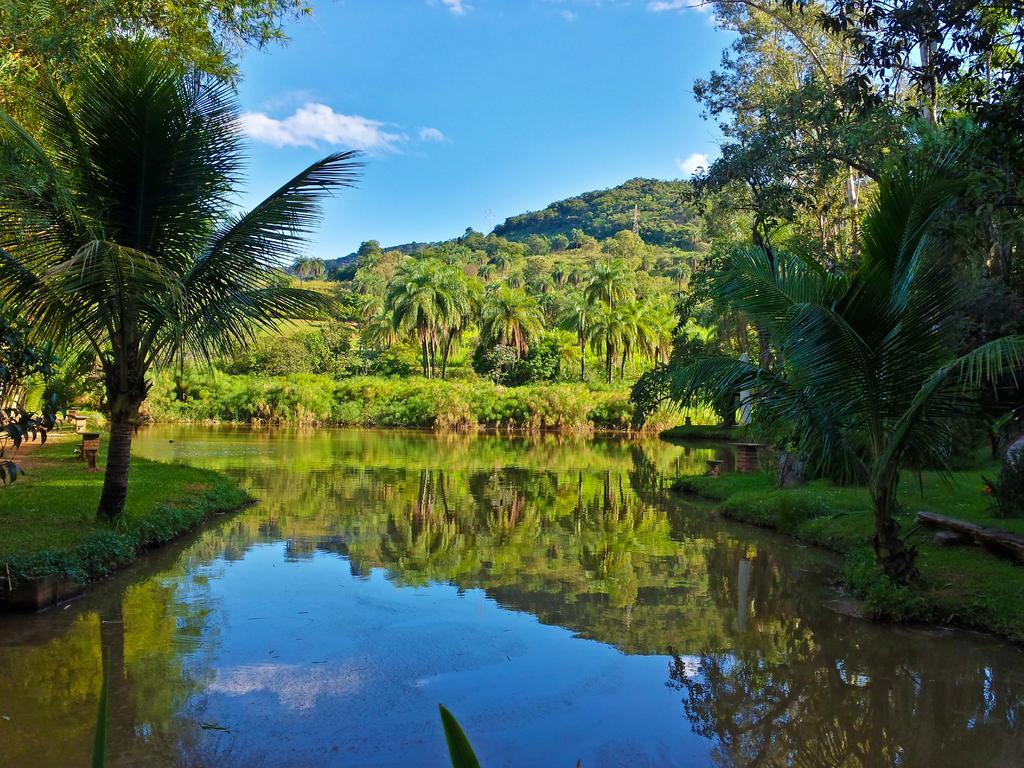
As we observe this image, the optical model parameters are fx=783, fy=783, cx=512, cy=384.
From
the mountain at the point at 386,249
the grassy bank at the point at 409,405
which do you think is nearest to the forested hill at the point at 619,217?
the mountain at the point at 386,249

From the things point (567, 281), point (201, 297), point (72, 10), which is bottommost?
point (201, 297)

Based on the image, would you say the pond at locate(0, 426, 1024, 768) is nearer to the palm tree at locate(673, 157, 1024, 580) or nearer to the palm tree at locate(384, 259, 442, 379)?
the palm tree at locate(673, 157, 1024, 580)

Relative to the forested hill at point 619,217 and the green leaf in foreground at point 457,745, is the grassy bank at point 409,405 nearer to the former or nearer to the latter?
the green leaf in foreground at point 457,745

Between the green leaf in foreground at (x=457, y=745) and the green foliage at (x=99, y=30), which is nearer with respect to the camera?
the green leaf in foreground at (x=457, y=745)

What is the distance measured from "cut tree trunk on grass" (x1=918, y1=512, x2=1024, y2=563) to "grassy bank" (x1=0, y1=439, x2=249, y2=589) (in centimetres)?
1001

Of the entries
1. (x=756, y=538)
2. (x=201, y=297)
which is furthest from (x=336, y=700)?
(x=756, y=538)

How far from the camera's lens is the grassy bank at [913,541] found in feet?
25.9

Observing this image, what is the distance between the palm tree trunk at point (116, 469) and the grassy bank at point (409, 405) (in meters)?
35.2

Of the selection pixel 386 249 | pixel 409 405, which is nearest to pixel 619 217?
pixel 386 249

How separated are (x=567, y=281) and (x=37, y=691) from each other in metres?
88.0

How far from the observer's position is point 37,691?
225 inches

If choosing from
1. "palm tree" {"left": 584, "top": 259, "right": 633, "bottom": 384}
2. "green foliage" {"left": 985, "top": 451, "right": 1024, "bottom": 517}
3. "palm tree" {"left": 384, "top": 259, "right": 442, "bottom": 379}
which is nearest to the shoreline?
"green foliage" {"left": 985, "top": 451, "right": 1024, "bottom": 517}

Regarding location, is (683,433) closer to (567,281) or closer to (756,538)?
(756,538)

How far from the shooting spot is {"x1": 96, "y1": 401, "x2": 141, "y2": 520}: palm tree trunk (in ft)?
33.3
